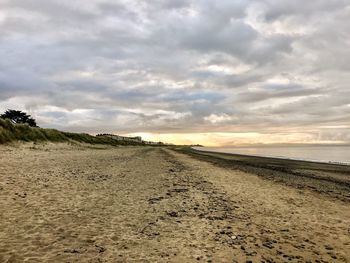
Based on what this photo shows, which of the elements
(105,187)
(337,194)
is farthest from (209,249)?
(337,194)

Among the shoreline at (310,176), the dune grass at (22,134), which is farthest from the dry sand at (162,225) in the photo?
the dune grass at (22,134)

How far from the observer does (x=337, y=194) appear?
21594mm

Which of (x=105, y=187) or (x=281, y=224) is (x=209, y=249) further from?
(x=105, y=187)

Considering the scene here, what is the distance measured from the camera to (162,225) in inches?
467

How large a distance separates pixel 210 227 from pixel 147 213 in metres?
2.90

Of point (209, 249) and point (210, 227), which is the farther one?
point (210, 227)

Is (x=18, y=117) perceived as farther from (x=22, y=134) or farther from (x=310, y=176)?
(x=310, y=176)

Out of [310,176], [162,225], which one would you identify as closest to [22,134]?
[310,176]

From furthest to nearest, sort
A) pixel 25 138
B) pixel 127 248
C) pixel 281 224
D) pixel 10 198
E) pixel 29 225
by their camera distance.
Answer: pixel 25 138 → pixel 10 198 → pixel 281 224 → pixel 29 225 → pixel 127 248

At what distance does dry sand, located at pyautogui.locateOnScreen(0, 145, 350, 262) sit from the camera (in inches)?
358

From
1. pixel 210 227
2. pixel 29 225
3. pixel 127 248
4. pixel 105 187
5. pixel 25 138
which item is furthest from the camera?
pixel 25 138

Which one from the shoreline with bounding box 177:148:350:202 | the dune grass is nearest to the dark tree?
the dune grass

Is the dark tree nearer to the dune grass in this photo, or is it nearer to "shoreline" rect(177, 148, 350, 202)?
the dune grass

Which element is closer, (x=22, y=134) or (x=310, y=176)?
(x=310, y=176)
